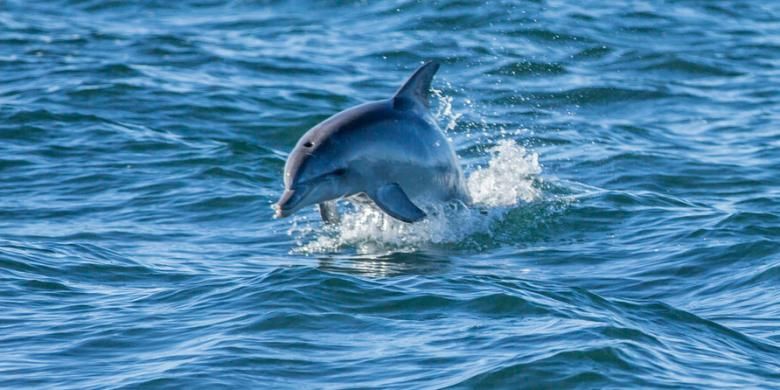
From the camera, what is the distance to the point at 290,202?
Result: 434 inches

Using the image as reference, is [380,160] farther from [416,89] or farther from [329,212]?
[416,89]

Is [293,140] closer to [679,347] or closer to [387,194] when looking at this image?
[387,194]

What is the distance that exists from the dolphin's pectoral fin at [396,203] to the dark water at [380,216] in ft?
1.38

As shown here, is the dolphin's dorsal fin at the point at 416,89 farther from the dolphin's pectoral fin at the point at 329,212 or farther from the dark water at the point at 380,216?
the dark water at the point at 380,216

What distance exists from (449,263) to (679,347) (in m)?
2.73

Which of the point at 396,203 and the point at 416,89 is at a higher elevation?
the point at 416,89

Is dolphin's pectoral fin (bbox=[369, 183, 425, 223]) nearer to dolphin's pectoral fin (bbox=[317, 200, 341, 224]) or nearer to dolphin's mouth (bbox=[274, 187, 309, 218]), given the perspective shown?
dolphin's pectoral fin (bbox=[317, 200, 341, 224])

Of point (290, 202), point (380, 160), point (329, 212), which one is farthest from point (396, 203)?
point (290, 202)

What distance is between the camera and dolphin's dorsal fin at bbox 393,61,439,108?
39.8ft

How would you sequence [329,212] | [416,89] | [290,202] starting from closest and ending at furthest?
1. [290,202]
2. [329,212]
3. [416,89]

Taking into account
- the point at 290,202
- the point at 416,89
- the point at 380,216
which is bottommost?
the point at 380,216

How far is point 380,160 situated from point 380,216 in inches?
45.5

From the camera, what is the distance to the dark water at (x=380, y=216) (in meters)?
9.30

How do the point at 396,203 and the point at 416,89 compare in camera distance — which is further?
the point at 416,89
